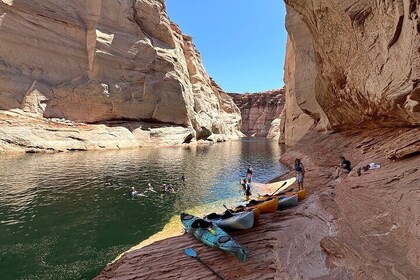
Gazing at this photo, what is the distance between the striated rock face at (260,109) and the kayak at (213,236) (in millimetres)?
139614

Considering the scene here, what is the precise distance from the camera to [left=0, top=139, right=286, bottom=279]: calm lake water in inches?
450

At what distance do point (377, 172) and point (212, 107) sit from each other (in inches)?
3393

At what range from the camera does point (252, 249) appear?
9.84 m

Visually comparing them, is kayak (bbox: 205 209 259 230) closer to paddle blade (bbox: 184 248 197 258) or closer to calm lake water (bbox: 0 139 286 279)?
paddle blade (bbox: 184 248 197 258)

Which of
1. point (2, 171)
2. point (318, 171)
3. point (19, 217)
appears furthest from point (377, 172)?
point (2, 171)

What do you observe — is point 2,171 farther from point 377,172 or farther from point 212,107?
point 212,107

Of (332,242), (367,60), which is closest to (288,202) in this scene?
(332,242)

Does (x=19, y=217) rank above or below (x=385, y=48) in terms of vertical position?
below

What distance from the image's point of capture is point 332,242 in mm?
8648

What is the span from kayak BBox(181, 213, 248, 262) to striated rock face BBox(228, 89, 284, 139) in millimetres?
139614

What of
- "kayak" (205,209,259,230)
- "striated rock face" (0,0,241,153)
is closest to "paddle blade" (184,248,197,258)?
"kayak" (205,209,259,230)

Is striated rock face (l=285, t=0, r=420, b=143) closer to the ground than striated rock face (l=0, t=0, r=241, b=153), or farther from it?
closer to the ground

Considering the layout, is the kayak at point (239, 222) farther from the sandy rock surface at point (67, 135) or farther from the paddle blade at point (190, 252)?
the sandy rock surface at point (67, 135)

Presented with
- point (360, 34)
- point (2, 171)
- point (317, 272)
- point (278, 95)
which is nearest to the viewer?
point (317, 272)
